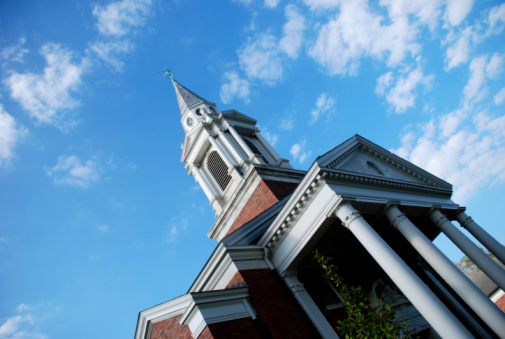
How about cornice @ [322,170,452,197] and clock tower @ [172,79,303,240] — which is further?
clock tower @ [172,79,303,240]

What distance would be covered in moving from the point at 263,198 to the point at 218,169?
16.3ft

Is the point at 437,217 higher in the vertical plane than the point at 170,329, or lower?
lower

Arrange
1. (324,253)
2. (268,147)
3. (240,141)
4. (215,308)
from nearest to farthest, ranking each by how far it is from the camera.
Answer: (215,308)
(324,253)
(240,141)
(268,147)

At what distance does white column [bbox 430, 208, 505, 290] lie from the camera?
1108 centimetres

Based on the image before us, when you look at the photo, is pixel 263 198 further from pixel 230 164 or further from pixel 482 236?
pixel 482 236

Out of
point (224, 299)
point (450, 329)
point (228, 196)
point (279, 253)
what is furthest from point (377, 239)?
point (228, 196)

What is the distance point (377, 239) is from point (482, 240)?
9127 millimetres

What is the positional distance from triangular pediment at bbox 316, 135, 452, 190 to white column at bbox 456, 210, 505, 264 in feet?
6.04

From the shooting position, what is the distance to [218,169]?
19.2 meters

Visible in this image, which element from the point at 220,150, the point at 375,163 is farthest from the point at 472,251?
the point at 220,150

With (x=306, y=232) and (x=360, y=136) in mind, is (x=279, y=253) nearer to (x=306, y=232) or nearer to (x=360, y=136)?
(x=306, y=232)

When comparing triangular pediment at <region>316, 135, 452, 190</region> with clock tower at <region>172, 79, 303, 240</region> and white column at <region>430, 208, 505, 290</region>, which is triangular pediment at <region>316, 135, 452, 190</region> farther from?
clock tower at <region>172, 79, 303, 240</region>

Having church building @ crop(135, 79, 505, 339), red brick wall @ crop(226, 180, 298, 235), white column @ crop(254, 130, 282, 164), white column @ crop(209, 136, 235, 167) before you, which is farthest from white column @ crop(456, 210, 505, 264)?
white column @ crop(209, 136, 235, 167)

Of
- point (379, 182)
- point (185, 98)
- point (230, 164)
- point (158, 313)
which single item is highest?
point (185, 98)
